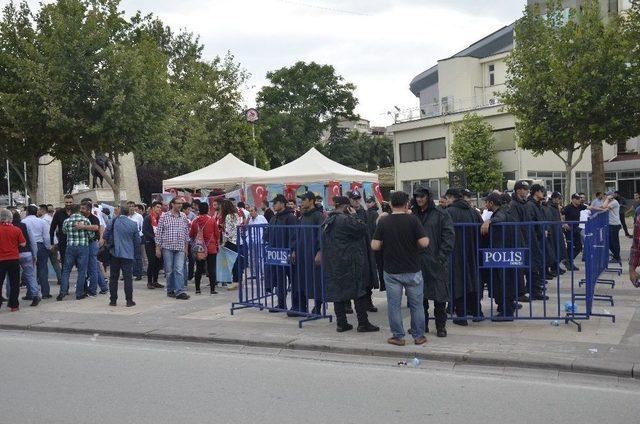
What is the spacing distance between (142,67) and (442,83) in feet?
111

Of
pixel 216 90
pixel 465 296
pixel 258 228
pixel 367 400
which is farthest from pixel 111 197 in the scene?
pixel 367 400

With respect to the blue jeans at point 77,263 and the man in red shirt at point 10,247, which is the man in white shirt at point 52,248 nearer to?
the blue jeans at point 77,263

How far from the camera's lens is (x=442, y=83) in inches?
2130

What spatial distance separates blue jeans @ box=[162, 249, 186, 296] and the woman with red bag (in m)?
0.39

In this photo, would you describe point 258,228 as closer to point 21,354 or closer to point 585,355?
point 21,354

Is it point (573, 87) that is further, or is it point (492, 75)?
point (492, 75)

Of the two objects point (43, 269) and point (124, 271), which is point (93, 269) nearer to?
point (43, 269)

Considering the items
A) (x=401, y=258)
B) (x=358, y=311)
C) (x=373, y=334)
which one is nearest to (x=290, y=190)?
(x=358, y=311)

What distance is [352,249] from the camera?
878 centimetres

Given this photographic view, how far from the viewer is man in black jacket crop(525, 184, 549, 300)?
8.84m

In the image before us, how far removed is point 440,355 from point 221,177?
50.3 feet

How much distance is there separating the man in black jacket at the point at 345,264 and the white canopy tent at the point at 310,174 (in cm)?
1166

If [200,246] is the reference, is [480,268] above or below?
below

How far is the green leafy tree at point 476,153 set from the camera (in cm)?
4225
